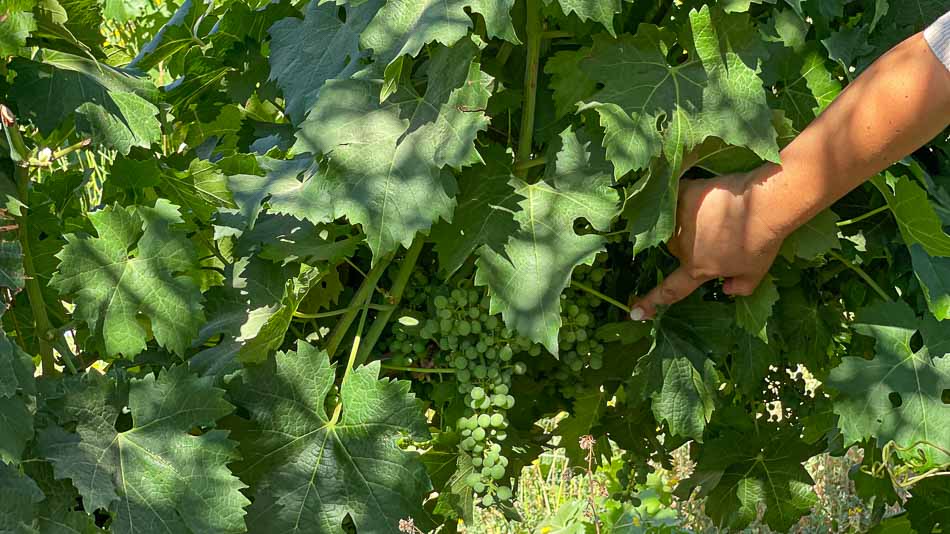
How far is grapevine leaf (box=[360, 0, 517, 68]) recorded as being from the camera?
4.15ft

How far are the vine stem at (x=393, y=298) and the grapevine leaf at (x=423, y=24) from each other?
296 mm

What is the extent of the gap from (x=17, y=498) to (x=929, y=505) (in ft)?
5.44

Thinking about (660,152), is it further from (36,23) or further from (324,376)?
(36,23)

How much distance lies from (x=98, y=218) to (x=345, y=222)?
34cm

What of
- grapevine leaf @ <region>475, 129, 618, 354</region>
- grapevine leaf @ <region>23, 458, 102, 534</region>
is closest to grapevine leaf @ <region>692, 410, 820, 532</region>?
grapevine leaf @ <region>475, 129, 618, 354</region>

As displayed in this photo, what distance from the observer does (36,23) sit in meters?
1.42

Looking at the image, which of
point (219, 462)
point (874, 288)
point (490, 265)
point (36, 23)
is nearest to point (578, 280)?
point (490, 265)

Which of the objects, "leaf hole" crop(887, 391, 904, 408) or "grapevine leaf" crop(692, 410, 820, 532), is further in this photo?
"grapevine leaf" crop(692, 410, 820, 532)

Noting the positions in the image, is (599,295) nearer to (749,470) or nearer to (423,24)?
→ (423,24)

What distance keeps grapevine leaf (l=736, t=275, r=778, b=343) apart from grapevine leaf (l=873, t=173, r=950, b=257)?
0.66 feet

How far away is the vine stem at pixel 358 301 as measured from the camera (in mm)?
1511

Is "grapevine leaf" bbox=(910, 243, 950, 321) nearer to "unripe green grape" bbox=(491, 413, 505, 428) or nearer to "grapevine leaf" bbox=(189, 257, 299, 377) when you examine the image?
"unripe green grape" bbox=(491, 413, 505, 428)

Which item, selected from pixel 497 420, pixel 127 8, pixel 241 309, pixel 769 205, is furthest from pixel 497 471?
pixel 127 8

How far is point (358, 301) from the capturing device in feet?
4.98
